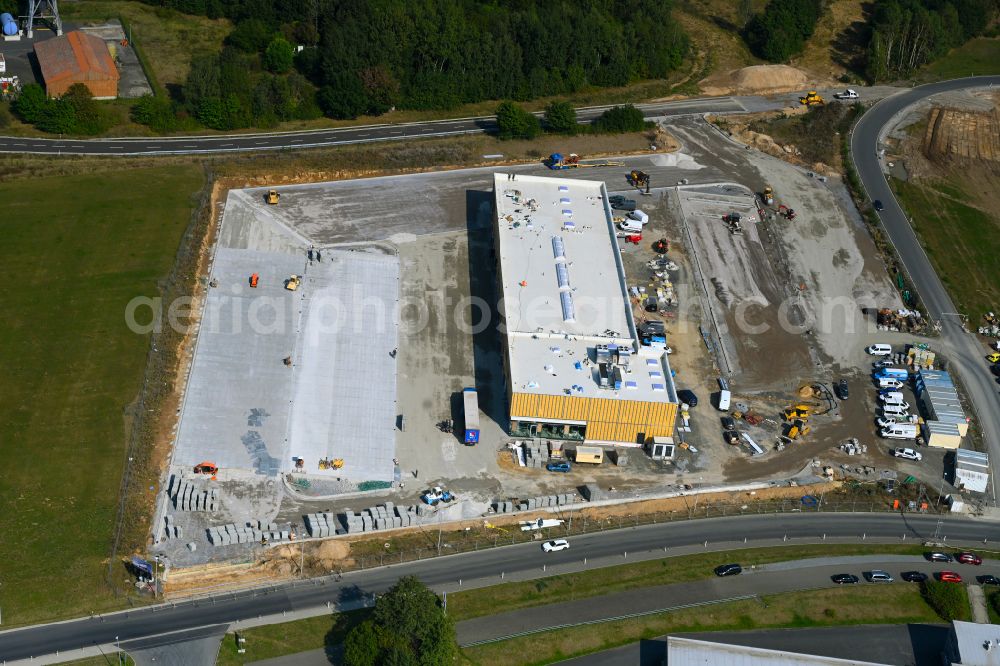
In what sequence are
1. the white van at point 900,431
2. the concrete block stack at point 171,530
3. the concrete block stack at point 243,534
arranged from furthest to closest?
the white van at point 900,431 < the concrete block stack at point 243,534 < the concrete block stack at point 171,530

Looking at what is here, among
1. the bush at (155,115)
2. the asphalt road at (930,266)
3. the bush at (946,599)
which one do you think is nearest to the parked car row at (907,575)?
the bush at (946,599)

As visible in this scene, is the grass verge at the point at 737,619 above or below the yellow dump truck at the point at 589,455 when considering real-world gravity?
below

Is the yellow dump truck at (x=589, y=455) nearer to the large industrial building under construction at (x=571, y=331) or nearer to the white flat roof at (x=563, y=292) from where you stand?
the large industrial building under construction at (x=571, y=331)

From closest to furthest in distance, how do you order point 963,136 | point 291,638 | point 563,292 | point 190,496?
point 291,638
point 190,496
point 563,292
point 963,136

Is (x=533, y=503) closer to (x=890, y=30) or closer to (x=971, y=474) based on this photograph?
(x=971, y=474)

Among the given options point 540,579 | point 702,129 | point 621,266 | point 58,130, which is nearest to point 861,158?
point 702,129

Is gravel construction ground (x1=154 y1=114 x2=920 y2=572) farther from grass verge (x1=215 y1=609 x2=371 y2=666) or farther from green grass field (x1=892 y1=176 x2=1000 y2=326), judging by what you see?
grass verge (x1=215 y1=609 x2=371 y2=666)

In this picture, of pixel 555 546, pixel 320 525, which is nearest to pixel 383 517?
pixel 320 525
